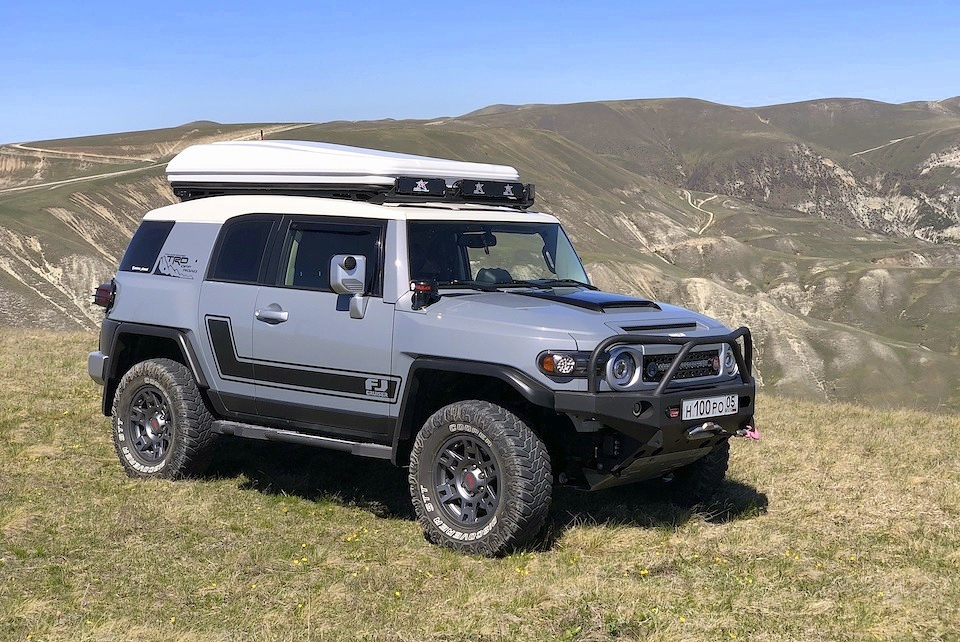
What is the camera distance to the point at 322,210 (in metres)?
8.32

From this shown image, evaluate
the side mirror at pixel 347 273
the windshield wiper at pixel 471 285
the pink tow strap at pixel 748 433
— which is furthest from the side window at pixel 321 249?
the pink tow strap at pixel 748 433

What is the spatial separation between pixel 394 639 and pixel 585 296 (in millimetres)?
3241

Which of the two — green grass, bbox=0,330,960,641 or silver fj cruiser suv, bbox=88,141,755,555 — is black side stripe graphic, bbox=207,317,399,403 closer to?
silver fj cruiser suv, bbox=88,141,755,555

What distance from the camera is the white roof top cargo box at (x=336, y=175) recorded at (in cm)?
819

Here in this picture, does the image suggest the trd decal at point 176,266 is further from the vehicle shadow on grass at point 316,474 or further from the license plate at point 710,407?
the license plate at point 710,407

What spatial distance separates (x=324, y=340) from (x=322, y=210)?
3.64 ft

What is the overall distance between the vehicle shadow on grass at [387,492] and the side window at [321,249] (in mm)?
1970

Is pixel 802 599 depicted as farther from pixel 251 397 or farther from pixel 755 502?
pixel 251 397

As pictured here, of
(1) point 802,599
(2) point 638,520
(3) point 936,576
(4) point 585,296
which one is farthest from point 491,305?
(3) point 936,576

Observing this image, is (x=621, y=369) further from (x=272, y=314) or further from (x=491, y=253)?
(x=272, y=314)

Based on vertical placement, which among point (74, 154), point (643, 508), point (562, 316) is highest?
point (74, 154)

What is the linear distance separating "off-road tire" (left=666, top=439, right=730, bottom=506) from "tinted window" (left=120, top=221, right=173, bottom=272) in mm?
5097

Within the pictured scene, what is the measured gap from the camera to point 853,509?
27.8 feet

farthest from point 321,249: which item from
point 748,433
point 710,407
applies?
point 748,433
